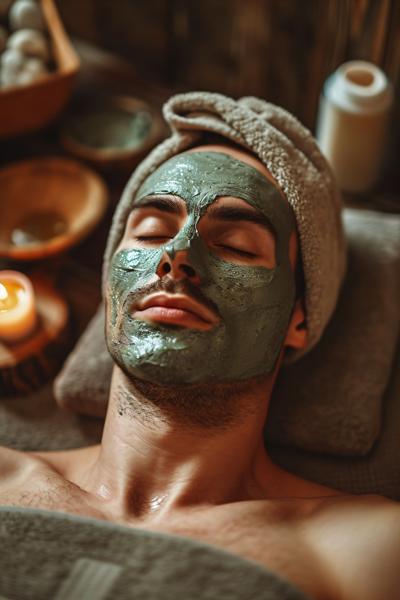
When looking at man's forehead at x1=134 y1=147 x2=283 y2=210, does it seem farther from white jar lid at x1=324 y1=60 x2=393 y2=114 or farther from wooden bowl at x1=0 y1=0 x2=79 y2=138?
wooden bowl at x1=0 y1=0 x2=79 y2=138

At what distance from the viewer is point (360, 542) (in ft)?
3.67

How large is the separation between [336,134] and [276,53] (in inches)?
20.1

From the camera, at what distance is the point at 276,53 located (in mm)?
2311

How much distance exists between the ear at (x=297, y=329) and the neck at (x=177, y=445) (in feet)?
0.50

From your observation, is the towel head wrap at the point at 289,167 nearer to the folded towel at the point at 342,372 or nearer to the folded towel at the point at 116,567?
the folded towel at the point at 342,372

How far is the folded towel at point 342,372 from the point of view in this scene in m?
1.44

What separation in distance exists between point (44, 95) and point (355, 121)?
1.00 metres

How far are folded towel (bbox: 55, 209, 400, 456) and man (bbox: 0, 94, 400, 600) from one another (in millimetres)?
138

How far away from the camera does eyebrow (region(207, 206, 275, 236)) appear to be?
1.27 meters

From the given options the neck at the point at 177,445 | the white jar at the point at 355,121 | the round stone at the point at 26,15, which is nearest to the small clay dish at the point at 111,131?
the round stone at the point at 26,15

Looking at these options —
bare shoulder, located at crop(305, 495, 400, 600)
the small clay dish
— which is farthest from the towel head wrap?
the small clay dish

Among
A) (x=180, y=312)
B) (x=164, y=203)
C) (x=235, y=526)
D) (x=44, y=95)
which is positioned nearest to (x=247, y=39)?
(x=44, y=95)

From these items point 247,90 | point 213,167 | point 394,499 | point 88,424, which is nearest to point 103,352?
point 88,424

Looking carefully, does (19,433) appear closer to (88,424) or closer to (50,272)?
(88,424)
